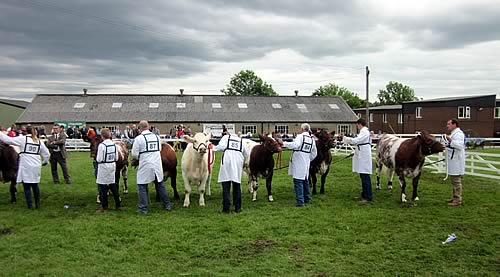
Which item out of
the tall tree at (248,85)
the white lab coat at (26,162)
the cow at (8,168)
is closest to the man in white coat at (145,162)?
the white lab coat at (26,162)

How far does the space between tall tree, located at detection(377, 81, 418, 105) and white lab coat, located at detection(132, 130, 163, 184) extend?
99228mm

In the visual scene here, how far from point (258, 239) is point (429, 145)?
18.4 ft

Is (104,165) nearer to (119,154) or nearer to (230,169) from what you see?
(119,154)

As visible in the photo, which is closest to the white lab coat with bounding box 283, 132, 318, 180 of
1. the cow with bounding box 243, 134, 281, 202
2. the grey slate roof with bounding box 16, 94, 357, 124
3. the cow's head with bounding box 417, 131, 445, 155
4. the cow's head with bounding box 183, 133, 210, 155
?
the cow with bounding box 243, 134, 281, 202

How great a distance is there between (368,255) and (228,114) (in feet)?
128

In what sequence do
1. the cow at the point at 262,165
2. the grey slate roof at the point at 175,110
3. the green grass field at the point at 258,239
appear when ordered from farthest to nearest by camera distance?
the grey slate roof at the point at 175,110 → the cow at the point at 262,165 → the green grass field at the point at 258,239

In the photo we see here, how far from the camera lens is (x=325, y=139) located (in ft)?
40.8

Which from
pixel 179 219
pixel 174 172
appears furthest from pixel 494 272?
pixel 174 172

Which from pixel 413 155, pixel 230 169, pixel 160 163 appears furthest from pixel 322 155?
pixel 160 163

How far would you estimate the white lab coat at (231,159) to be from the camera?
9.80 metres

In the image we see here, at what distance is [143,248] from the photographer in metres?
7.29

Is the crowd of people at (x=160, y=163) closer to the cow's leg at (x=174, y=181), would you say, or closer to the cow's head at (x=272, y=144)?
the cow's head at (x=272, y=144)

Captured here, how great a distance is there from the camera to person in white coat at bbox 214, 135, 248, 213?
9805 millimetres

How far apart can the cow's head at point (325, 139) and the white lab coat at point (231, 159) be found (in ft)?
11.1
